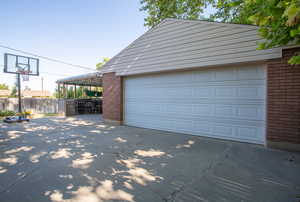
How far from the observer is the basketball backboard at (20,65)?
899cm

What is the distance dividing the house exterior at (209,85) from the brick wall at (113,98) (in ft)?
0.16

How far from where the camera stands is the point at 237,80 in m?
4.35

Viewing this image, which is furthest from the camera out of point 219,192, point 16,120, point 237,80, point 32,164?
point 16,120

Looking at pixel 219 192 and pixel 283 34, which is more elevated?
pixel 283 34

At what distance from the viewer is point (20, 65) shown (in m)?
9.51

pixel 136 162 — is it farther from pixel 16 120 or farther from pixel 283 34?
pixel 16 120

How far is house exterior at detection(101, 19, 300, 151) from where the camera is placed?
3697 millimetres

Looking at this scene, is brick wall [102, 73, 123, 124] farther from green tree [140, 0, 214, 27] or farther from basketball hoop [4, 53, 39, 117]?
basketball hoop [4, 53, 39, 117]

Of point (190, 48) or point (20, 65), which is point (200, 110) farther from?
point (20, 65)

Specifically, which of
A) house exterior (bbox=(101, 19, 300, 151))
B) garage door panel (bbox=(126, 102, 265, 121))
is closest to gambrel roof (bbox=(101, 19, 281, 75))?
house exterior (bbox=(101, 19, 300, 151))

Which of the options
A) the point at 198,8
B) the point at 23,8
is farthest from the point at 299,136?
the point at 23,8

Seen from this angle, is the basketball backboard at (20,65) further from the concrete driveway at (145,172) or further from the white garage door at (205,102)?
the white garage door at (205,102)

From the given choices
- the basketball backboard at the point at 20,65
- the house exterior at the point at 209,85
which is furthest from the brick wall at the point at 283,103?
the basketball backboard at the point at 20,65

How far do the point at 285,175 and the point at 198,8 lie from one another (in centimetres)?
1005
